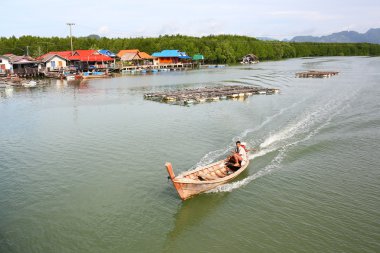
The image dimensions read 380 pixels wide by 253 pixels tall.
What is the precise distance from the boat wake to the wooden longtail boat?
547 millimetres

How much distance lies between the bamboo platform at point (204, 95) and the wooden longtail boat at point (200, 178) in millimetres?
25681

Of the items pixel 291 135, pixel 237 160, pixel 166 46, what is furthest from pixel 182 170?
pixel 166 46

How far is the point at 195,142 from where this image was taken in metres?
28.1

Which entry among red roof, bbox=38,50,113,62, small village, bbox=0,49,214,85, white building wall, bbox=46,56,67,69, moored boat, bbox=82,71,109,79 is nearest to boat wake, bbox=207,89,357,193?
moored boat, bbox=82,71,109,79

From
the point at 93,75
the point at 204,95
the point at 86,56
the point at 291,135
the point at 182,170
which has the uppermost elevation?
the point at 86,56

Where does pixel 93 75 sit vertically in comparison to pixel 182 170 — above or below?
above

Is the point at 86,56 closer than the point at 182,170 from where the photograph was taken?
No

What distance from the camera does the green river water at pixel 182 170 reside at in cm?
1537

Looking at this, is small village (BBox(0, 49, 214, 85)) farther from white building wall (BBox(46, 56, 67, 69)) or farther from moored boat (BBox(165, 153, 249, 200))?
moored boat (BBox(165, 153, 249, 200))

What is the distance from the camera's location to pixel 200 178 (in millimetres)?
19766

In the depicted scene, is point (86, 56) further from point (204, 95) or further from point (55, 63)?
point (204, 95)

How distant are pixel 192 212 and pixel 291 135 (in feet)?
49.6

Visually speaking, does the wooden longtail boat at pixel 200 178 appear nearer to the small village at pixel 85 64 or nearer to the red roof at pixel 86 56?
the small village at pixel 85 64

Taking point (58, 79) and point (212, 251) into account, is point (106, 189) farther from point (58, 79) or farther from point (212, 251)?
point (58, 79)
